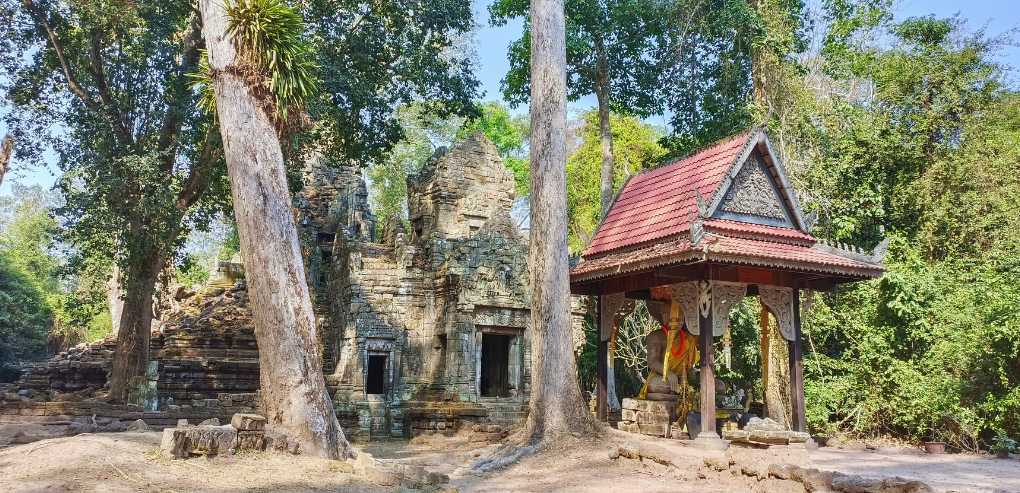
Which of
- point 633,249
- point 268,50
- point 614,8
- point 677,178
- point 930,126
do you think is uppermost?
point 614,8

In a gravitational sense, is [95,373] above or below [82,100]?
below

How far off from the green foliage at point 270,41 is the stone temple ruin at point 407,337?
704 cm

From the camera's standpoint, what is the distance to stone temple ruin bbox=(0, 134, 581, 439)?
49.0ft

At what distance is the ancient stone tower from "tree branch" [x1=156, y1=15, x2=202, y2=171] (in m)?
4.15

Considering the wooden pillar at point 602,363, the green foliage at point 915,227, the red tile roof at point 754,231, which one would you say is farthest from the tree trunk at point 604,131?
the red tile roof at point 754,231

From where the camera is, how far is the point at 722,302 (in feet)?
33.1

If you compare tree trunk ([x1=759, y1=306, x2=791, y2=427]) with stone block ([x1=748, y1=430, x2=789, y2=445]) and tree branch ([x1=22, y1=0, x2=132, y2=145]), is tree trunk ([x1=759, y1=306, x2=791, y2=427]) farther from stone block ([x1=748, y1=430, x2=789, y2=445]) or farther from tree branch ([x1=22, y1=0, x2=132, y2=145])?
tree branch ([x1=22, y1=0, x2=132, y2=145])

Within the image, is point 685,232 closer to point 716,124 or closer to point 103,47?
point 716,124

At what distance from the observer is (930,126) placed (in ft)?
51.9

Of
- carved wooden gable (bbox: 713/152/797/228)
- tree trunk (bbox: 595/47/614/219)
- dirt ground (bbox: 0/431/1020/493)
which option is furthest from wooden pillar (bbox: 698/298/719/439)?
tree trunk (bbox: 595/47/614/219)

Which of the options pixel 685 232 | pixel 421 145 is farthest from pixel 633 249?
pixel 421 145

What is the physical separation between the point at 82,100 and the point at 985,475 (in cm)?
1624

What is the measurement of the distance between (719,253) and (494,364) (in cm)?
1042

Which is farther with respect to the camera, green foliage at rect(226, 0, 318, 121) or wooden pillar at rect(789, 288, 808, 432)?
wooden pillar at rect(789, 288, 808, 432)
